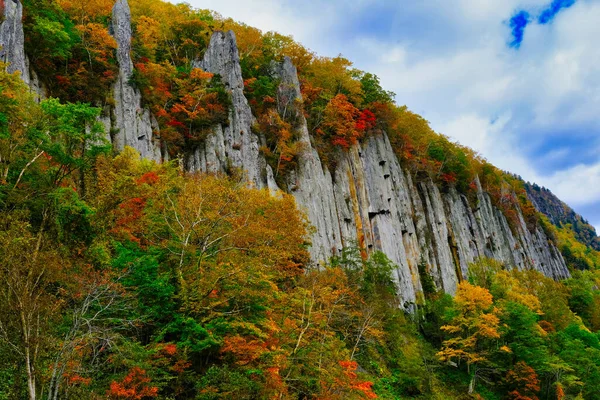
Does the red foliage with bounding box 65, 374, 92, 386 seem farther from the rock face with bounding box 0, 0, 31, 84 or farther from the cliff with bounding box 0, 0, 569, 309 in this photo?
the cliff with bounding box 0, 0, 569, 309

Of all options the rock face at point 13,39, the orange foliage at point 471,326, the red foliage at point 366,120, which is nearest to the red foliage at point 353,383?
the orange foliage at point 471,326

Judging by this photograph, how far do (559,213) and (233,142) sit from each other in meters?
177

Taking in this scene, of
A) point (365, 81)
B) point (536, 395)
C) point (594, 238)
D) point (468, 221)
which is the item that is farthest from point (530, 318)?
point (594, 238)

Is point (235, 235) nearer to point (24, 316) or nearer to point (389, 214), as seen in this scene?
point (24, 316)

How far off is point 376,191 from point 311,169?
8.93 metres

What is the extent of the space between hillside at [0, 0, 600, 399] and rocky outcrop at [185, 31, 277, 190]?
159 millimetres

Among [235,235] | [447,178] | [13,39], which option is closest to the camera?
[235,235]

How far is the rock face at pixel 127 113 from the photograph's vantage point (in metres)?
26.2

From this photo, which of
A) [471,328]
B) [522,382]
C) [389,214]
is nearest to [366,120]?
[389,214]

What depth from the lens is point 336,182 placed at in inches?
1481

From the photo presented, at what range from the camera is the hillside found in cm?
1270

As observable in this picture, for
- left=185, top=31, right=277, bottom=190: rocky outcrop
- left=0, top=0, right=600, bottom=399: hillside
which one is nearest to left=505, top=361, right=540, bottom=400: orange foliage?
left=0, top=0, right=600, bottom=399: hillside

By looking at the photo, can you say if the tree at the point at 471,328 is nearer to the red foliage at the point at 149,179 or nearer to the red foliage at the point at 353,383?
the red foliage at the point at 353,383

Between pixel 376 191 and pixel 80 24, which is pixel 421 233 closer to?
pixel 376 191
